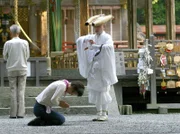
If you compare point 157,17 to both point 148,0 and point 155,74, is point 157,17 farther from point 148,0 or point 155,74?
point 155,74

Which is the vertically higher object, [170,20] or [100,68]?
[170,20]

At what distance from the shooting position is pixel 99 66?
14.9m

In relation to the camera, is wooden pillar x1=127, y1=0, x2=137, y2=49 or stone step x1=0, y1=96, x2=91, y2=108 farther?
wooden pillar x1=127, y1=0, x2=137, y2=49

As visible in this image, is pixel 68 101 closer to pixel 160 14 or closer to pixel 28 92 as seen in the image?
pixel 28 92

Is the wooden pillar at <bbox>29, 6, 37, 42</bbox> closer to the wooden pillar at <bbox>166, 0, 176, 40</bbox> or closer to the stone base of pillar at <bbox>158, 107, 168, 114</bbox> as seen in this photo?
the wooden pillar at <bbox>166, 0, 176, 40</bbox>

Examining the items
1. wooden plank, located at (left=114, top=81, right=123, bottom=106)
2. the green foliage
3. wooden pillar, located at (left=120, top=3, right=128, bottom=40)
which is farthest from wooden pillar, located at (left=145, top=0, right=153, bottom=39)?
the green foliage

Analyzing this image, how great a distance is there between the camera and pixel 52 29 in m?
26.2

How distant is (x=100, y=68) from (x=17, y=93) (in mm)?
2243

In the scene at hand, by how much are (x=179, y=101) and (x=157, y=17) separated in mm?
30699

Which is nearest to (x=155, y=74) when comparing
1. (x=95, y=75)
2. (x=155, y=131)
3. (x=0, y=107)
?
(x=0, y=107)

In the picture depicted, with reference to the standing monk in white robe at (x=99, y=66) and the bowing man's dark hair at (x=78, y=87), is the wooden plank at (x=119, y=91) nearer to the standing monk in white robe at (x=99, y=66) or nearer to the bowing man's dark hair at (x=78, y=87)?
the standing monk in white robe at (x=99, y=66)

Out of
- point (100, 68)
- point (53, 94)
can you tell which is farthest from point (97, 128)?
point (100, 68)

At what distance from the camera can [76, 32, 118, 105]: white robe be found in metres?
14.7

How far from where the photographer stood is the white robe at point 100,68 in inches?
579
